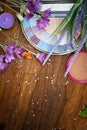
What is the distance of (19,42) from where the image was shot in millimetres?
1530

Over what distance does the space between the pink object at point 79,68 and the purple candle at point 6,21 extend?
13.5 inches

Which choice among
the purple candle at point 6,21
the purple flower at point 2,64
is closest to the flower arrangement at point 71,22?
the purple flower at point 2,64

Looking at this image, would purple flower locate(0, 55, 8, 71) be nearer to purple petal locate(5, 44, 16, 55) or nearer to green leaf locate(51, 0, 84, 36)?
purple petal locate(5, 44, 16, 55)

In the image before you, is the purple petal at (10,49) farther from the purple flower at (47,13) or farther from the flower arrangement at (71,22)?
the purple flower at (47,13)

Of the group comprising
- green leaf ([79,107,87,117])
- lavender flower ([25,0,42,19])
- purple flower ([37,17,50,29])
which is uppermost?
lavender flower ([25,0,42,19])

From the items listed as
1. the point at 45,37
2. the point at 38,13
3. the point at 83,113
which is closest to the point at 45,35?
the point at 45,37

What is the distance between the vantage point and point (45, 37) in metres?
1.50

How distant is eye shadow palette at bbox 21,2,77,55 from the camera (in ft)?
4.89

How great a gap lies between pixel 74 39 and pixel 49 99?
313 mm

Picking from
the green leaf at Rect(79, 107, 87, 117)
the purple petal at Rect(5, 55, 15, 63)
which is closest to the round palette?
the purple petal at Rect(5, 55, 15, 63)

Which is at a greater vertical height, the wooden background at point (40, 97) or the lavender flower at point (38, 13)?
the lavender flower at point (38, 13)

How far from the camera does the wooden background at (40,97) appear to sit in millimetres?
1476

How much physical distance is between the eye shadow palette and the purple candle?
60 mm

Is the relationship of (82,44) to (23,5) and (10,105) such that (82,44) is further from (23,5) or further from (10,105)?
(10,105)
